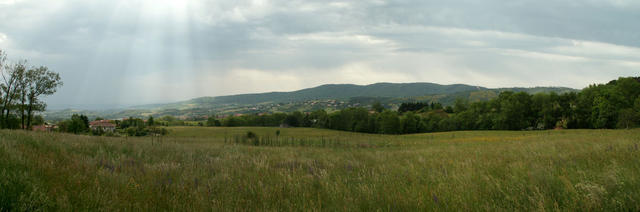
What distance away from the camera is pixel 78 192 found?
4086mm

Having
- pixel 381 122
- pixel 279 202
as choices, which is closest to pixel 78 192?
pixel 279 202

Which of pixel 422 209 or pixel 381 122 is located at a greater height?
pixel 422 209

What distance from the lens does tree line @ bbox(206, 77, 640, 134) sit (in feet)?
219

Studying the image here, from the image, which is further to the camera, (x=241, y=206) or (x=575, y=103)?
(x=575, y=103)

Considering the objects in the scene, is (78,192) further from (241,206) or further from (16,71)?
(16,71)

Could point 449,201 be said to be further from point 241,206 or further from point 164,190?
point 164,190

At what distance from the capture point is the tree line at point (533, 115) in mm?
66650

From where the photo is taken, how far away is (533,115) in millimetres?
83250

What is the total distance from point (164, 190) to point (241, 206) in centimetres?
167

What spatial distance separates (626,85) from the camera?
67.6 metres

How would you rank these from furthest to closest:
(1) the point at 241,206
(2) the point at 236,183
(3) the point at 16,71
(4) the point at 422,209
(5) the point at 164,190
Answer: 1. (3) the point at 16,71
2. (2) the point at 236,183
3. (5) the point at 164,190
4. (1) the point at 241,206
5. (4) the point at 422,209

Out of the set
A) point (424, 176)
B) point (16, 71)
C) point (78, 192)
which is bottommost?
point (424, 176)

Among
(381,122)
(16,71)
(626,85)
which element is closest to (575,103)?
(626,85)

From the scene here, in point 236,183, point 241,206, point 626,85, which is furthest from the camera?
point 626,85
